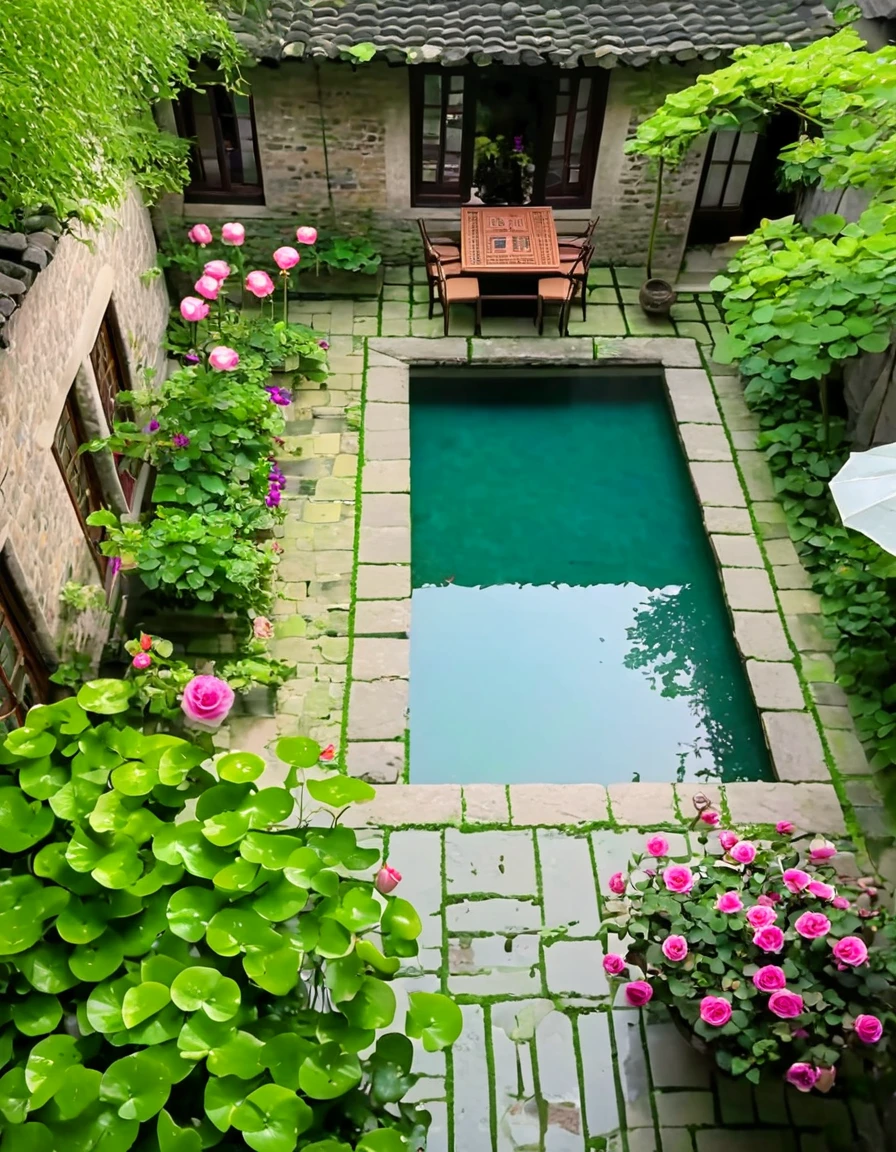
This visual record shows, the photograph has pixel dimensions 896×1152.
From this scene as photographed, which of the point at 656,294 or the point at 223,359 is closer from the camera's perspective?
the point at 223,359

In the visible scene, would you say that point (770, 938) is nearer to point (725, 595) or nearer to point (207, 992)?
point (207, 992)

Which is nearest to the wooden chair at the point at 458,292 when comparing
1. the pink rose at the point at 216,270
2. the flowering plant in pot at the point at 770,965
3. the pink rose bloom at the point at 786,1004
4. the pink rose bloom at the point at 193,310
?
the pink rose at the point at 216,270

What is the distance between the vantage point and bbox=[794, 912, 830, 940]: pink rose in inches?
152

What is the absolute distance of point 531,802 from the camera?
5.55 meters

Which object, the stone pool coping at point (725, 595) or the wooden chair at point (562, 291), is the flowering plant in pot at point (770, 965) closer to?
the stone pool coping at point (725, 595)

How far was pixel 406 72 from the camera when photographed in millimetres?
8492

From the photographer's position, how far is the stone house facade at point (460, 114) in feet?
26.7

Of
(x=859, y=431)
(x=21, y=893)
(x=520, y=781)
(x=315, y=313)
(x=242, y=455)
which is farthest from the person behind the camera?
(x=315, y=313)

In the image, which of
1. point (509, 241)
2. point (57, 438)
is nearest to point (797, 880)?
point (57, 438)

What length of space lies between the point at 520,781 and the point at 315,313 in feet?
17.7

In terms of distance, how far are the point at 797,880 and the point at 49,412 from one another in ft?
15.4

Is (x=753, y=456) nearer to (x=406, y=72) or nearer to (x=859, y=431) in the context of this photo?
(x=859, y=431)

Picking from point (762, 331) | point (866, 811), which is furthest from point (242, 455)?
point (866, 811)

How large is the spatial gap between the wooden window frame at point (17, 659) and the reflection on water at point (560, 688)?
232 cm
